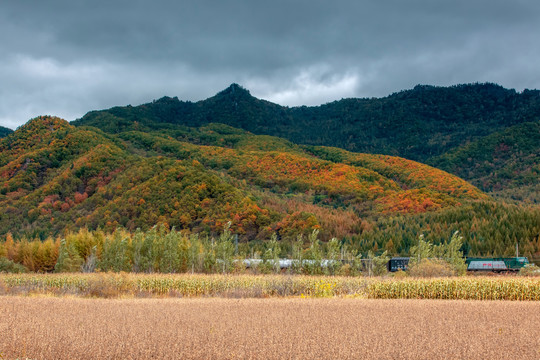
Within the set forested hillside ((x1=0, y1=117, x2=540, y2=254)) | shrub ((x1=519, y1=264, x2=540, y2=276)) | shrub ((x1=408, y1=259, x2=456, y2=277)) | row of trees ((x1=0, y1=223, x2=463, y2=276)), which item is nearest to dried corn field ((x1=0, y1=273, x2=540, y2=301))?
shrub ((x1=408, y1=259, x2=456, y2=277))

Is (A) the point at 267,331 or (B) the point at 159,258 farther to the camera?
(B) the point at 159,258

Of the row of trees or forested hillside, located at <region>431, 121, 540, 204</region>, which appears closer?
the row of trees

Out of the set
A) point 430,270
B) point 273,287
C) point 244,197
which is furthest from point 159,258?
point 244,197

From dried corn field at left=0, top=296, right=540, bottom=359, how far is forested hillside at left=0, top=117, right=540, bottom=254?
47015 mm

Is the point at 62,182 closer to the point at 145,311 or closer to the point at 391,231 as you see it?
the point at 391,231

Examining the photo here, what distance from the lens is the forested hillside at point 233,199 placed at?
7712 centimetres

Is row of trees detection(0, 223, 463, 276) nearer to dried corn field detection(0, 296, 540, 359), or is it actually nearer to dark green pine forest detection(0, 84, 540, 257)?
dark green pine forest detection(0, 84, 540, 257)

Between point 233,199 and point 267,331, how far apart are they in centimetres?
7161

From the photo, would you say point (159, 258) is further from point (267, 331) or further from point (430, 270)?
point (267, 331)

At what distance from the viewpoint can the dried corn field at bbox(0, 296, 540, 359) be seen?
1552 cm

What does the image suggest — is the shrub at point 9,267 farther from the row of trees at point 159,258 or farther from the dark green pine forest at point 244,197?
the dark green pine forest at point 244,197

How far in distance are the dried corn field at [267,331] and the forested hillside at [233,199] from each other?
154 feet

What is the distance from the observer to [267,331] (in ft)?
61.6

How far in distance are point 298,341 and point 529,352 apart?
284 inches
